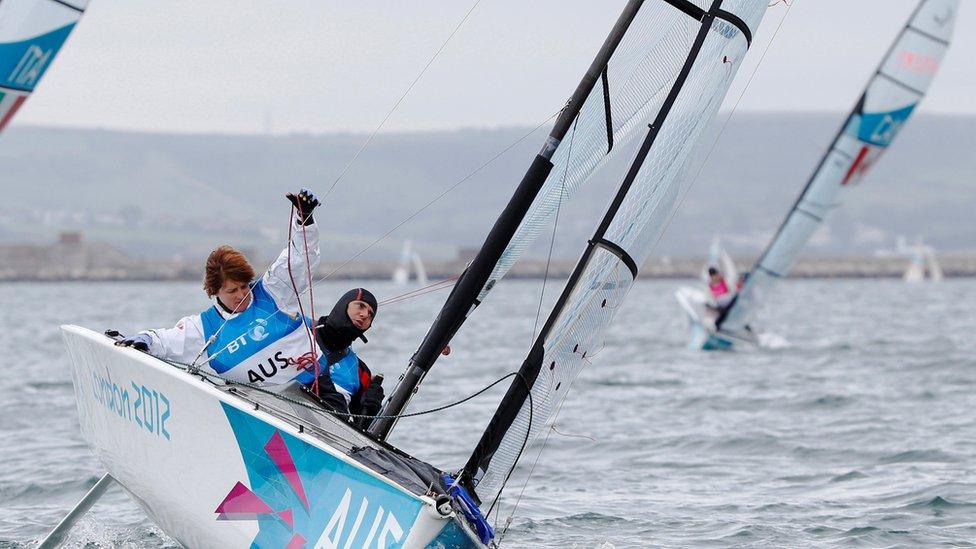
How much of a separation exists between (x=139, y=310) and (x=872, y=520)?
883 inches

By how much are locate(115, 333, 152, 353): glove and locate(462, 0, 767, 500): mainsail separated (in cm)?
103

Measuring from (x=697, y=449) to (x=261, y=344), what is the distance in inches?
139

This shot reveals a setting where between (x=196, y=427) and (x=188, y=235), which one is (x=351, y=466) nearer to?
(x=196, y=427)

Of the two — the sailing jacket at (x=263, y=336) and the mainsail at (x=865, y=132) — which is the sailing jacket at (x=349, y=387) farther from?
the mainsail at (x=865, y=132)

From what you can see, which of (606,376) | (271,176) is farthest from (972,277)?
(271,176)

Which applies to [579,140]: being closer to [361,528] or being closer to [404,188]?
[361,528]

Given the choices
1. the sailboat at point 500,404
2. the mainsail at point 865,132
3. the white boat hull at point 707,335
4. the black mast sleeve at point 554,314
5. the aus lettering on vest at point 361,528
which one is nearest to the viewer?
the aus lettering on vest at point 361,528

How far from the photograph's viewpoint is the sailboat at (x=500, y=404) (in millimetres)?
3543

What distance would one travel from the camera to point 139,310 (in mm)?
26234

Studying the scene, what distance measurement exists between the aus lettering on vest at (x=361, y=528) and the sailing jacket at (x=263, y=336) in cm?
79

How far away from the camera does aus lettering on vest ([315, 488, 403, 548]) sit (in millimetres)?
3335

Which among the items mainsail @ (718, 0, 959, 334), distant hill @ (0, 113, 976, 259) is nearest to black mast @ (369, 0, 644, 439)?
mainsail @ (718, 0, 959, 334)

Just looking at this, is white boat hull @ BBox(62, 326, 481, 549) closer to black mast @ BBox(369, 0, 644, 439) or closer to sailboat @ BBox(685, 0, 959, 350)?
black mast @ BBox(369, 0, 644, 439)

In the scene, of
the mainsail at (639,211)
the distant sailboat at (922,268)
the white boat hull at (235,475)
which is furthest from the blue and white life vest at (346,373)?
the distant sailboat at (922,268)
